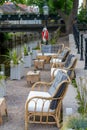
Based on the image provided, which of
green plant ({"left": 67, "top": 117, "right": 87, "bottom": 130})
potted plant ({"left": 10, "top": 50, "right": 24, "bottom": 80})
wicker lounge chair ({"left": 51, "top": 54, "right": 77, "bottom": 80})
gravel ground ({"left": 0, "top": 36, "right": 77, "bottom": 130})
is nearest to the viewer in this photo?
green plant ({"left": 67, "top": 117, "right": 87, "bottom": 130})

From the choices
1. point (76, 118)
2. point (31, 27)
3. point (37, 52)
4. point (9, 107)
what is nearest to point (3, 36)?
point (31, 27)

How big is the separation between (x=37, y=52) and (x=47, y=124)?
10577mm

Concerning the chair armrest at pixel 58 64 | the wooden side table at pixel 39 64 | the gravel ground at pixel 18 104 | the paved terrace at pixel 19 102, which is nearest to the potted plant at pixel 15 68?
the paved terrace at pixel 19 102

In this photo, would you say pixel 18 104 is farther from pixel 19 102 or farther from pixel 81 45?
pixel 81 45

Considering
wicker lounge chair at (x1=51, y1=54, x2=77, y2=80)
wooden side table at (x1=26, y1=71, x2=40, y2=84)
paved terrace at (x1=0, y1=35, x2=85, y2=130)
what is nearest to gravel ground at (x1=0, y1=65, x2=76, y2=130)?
paved terrace at (x1=0, y1=35, x2=85, y2=130)

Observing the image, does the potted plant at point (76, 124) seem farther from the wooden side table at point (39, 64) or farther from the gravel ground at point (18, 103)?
the wooden side table at point (39, 64)

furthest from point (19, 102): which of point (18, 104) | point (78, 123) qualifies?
point (78, 123)

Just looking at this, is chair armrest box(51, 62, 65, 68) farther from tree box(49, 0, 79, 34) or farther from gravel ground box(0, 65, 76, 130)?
tree box(49, 0, 79, 34)

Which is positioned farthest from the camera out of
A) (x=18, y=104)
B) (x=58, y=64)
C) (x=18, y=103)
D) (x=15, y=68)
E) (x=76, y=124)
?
(x=15, y=68)

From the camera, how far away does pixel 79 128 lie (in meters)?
5.18

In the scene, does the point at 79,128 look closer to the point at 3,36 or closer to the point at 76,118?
the point at 76,118

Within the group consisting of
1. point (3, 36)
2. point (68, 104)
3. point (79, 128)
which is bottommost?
point (3, 36)

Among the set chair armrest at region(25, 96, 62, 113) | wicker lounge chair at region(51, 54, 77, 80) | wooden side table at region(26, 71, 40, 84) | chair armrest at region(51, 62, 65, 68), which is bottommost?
wooden side table at region(26, 71, 40, 84)

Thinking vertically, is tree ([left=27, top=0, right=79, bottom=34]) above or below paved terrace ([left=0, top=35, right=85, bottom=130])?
above
